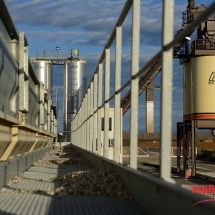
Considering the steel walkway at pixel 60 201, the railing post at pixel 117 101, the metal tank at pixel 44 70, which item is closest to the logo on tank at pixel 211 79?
the railing post at pixel 117 101

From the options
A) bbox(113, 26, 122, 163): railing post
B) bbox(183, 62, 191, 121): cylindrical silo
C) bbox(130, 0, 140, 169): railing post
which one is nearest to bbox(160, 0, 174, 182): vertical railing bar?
bbox(130, 0, 140, 169): railing post

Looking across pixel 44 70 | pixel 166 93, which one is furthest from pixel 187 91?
pixel 44 70

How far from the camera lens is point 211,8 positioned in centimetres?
471

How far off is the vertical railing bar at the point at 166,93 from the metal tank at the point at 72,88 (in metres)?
73.9

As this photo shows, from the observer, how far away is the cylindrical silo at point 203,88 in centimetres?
3644

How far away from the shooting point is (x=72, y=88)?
8381 cm

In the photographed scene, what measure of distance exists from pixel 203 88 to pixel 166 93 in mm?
30944

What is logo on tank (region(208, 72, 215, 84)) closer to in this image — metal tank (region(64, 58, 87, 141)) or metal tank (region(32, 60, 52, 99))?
metal tank (region(64, 58, 87, 141))

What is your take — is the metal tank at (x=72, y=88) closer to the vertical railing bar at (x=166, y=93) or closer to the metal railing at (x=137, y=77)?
the metal railing at (x=137, y=77)

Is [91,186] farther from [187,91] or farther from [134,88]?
[187,91]

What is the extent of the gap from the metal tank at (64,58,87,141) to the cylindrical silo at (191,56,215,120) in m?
44.2

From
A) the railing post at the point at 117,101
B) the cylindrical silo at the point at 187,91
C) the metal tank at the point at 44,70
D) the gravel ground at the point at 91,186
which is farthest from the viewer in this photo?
the metal tank at the point at 44,70

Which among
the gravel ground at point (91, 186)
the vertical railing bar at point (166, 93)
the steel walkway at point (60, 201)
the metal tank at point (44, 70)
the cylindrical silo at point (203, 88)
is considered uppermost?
the metal tank at point (44, 70)

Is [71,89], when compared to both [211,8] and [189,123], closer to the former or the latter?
[189,123]
